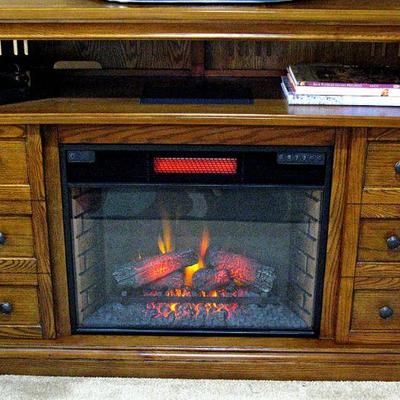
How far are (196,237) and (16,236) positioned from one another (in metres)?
0.41

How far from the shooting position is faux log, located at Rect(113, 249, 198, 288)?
5.34ft

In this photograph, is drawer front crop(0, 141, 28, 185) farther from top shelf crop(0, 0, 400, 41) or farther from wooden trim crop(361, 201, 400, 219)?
wooden trim crop(361, 201, 400, 219)

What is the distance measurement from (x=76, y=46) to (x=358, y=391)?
1.10 metres

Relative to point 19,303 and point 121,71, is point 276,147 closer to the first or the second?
point 121,71

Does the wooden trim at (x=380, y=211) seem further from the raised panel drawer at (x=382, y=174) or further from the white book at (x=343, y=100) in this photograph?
the white book at (x=343, y=100)

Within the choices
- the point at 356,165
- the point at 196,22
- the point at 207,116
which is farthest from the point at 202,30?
the point at 356,165

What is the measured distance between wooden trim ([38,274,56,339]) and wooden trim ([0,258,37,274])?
3 centimetres

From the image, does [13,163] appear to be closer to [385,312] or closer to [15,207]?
[15,207]

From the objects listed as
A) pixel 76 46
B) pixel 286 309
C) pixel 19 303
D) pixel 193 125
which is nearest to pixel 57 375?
pixel 19 303

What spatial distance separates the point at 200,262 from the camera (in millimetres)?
1631

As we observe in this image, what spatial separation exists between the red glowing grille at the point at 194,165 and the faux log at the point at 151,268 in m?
0.24

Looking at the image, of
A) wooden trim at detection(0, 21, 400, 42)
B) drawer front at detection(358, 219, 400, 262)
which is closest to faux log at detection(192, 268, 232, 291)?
drawer front at detection(358, 219, 400, 262)

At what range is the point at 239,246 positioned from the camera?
1.60m

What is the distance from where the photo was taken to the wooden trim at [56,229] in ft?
4.79
